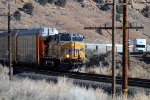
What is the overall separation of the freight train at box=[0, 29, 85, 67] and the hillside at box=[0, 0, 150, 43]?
1447 inches

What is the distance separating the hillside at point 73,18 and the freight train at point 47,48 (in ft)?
121

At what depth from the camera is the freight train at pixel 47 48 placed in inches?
1650

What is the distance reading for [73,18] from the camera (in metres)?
109

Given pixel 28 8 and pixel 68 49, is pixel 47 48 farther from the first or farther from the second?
pixel 28 8

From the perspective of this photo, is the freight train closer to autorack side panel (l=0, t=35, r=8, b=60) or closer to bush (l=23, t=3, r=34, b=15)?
autorack side panel (l=0, t=35, r=8, b=60)

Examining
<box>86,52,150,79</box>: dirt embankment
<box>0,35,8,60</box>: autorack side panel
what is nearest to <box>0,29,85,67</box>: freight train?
<box>0,35,8,60</box>: autorack side panel

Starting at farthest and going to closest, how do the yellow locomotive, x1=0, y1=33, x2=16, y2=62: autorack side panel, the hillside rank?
the hillside → x1=0, y1=33, x2=16, y2=62: autorack side panel → the yellow locomotive

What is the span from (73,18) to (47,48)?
64.9 meters

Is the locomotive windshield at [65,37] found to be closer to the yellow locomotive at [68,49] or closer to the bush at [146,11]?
the yellow locomotive at [68,49]

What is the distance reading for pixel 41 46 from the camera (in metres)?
45.4

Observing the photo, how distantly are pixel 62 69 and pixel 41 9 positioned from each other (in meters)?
68.9

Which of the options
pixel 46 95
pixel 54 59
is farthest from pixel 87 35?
pixel 46 95

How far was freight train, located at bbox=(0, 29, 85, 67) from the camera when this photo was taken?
41906 millimetres

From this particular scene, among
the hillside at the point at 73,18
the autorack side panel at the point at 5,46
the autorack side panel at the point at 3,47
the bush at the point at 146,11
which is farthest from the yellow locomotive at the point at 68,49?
the bush at the point at 146,11
